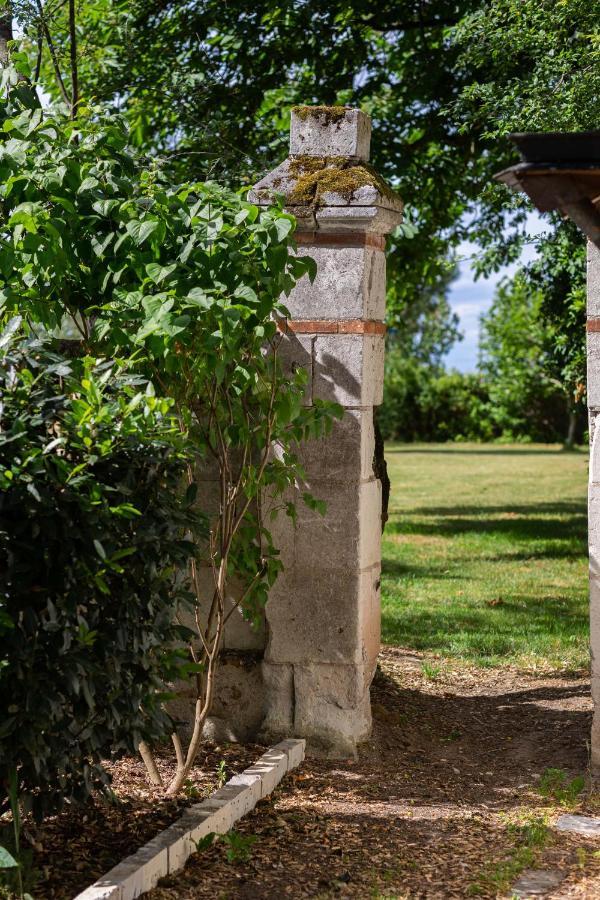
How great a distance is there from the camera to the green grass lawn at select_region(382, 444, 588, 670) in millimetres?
8008

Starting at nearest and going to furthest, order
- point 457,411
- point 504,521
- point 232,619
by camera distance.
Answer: point 232,619 < point 504,521 < point 457,411

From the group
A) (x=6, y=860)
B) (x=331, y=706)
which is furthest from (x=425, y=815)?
(x=6, y=860)

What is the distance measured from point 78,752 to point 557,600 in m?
6.99

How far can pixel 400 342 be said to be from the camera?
3906 cm

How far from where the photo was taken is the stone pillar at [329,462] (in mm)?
5062

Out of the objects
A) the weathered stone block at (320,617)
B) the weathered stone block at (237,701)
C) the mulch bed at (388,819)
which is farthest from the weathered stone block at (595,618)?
the weathered stone block at (237,701)

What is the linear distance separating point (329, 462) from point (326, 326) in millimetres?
649

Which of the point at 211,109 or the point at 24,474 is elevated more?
the point at 211,109

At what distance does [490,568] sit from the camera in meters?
11.6

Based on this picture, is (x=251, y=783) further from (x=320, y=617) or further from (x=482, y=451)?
(x=482, y=451)

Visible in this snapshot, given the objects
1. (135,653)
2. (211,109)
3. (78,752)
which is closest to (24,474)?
(135,653)

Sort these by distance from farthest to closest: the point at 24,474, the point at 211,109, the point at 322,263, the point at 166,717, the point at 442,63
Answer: the point at 442,63
the point at 211,109
the point at 322,263
the point at 166,717
the point at 24,474

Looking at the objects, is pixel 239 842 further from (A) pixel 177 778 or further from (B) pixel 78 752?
(B) pixel 78 752

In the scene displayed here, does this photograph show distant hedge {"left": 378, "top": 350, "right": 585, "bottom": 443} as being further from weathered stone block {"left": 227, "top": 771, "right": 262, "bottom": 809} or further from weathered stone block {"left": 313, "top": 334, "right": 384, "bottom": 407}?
weathered stone block {"left": 227, "top": 771, "right": 262, "bottom": 809}
